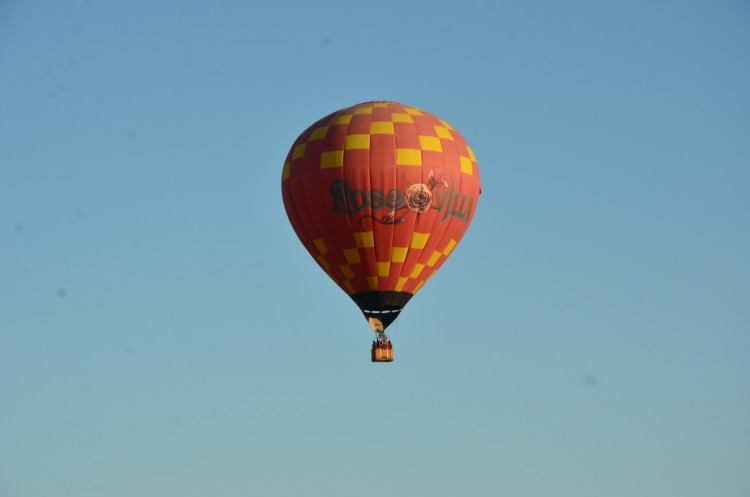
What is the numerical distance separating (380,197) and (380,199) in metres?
0.07

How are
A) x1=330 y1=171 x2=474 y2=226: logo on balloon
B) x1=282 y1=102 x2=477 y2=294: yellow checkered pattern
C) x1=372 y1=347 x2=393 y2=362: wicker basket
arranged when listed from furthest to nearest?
x1=372 y1=347 x2=393 y2=362: wicker basket
x1=282 y1=102 x2=477 y2=294: yellow checkered pattern
x1=330 y1=171 x2=474 y2=226: logo on balloon

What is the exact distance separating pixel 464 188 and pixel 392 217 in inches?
115

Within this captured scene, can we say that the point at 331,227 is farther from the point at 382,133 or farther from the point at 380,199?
the point at 382,133

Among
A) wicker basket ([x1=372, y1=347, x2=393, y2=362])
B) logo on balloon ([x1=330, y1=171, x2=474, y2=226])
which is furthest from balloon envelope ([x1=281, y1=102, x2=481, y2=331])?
wicker basket ([x1=372, y1=347, x2=393, y2=362])

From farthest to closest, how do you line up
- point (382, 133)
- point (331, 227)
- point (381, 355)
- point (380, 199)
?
point (381, 355) < point (331, 227) < point (382, 133) < point (380, 199)

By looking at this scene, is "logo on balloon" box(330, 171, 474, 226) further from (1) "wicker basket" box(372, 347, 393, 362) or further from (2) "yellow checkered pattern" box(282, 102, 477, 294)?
(1) "wicker basket" box(372, 347, 393, 362)

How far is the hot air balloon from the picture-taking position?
78.5 metres

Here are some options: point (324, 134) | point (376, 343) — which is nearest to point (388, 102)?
point (324, 134)

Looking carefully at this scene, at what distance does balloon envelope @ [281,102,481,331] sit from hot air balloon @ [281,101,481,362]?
0.03 metres

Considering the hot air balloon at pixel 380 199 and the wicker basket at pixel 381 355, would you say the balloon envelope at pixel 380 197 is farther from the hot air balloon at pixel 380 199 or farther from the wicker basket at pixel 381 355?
the wicker basket at pixel 381 355

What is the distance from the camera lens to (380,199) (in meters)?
78.4

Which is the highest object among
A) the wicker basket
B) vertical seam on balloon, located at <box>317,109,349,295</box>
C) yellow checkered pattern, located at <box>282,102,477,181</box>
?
yellow checkered pattern, located at <box>282,102,477,181</box>

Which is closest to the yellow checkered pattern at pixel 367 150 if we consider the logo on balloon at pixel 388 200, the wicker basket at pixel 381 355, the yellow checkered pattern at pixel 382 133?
the yellow checkered pattern at pixel 382 133

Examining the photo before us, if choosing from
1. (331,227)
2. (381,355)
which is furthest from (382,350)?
(331,227)
